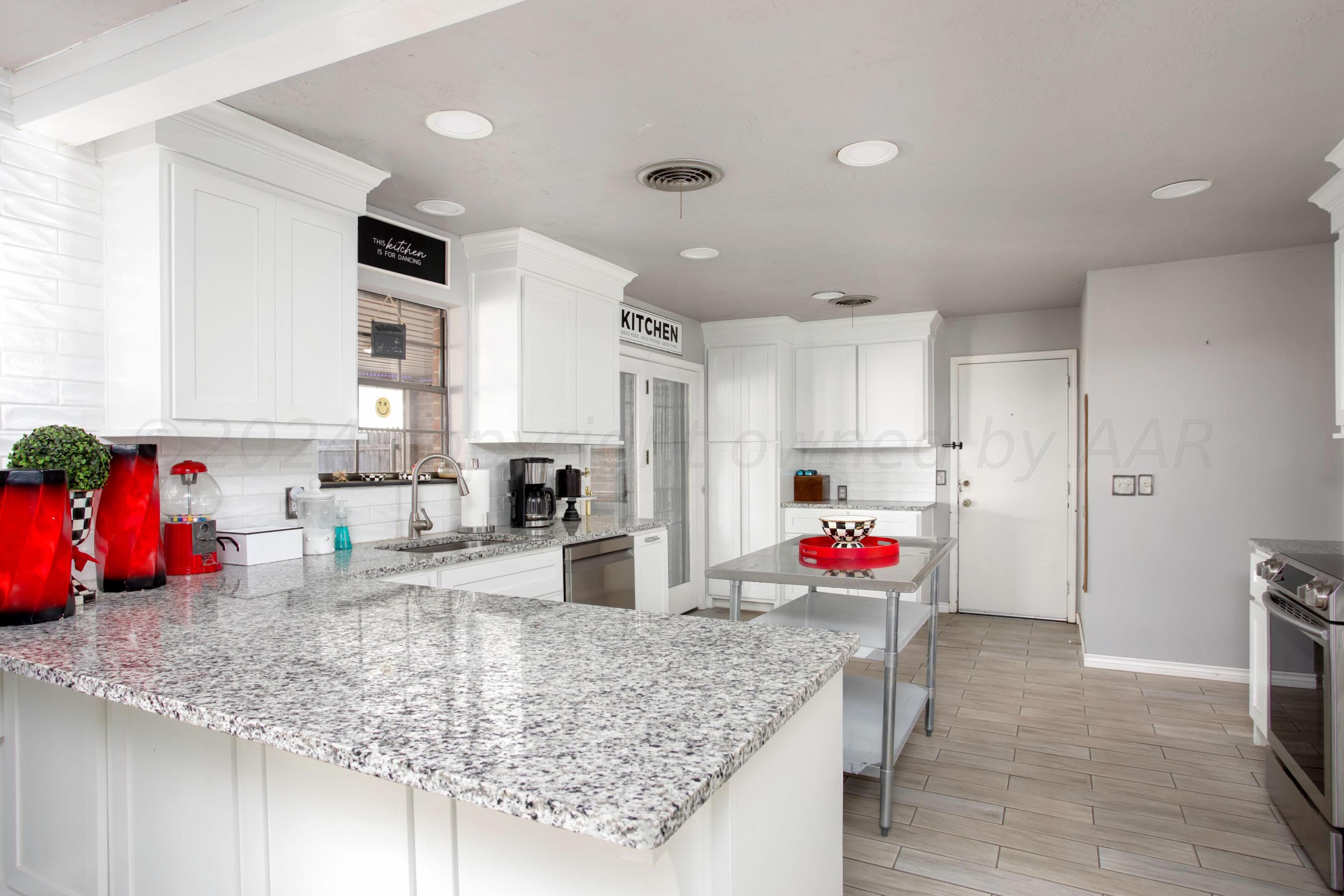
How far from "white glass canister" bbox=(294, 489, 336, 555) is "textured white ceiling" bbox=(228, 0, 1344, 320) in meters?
1.27

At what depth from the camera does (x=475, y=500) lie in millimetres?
3586

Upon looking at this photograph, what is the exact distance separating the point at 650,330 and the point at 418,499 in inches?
96.5

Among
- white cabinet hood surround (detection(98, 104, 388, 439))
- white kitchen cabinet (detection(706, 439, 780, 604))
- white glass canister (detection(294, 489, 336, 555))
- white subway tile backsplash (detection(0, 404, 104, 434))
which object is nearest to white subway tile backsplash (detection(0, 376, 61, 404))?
white subway tile backsplash (detection(0, 404, 104, 434))

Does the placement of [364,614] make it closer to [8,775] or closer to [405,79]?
[8,775]

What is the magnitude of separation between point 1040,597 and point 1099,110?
443 cm

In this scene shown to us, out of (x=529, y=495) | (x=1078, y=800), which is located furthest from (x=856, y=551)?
(x=529, y=495)

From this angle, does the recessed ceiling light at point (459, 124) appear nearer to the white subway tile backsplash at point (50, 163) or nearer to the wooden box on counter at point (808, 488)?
the white subway tile backsplash at point (50, 163)

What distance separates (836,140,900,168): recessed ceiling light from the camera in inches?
104

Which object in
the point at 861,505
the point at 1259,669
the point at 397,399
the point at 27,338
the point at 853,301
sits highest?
the point at 853,301

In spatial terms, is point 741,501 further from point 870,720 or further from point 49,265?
point 49,265

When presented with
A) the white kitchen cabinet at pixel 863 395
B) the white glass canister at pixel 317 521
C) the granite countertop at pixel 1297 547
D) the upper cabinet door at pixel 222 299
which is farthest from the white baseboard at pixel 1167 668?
the upper cabinet door at pixel 222 299

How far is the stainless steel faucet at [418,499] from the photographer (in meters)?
3.30

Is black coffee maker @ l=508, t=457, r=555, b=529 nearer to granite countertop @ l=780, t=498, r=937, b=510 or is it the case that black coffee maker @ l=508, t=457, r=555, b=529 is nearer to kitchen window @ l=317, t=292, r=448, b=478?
kitchen window @ l=317, t=292, r=448, b=478

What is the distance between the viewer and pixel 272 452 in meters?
2.79
